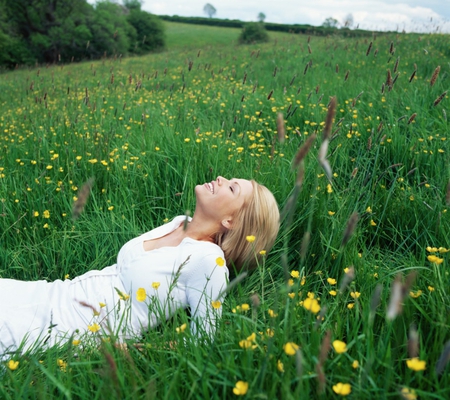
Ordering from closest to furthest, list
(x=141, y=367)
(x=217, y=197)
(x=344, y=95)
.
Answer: (x=141, y=367) → (x=217, y=197) → (x=344, y=95)

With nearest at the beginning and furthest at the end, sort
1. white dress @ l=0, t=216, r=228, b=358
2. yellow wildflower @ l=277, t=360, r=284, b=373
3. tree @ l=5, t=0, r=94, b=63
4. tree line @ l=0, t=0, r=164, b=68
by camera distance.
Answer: yellow wildflower @ l=277, t=360, r=284, b=373 < white dress @ l=0, t=216, r=228, b=358 < tree line @ l=0, t=0, r=164, b=68 < tree @ l=5, t=0, r=94, b=63

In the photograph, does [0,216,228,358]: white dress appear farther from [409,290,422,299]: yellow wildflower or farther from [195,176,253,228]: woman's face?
[409,290,422,299]: yellow wildflower

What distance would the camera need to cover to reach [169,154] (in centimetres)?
352

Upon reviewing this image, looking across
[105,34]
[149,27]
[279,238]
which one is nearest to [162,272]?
[279,238]

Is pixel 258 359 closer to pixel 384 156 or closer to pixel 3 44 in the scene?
pixel 384 156

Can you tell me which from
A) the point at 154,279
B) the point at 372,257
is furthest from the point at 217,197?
the point at 372,257

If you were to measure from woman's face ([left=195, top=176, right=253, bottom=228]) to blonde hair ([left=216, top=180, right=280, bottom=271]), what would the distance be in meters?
0.04

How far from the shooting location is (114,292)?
2.28 m

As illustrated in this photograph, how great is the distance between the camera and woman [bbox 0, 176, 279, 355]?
2143 millimetres

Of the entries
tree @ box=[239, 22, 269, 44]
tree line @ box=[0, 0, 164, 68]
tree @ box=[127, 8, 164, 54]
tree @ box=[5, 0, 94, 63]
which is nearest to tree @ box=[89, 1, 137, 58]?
tree line @ box=[0, 0, 164, 68]

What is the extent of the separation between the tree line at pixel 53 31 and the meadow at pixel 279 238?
971 inches

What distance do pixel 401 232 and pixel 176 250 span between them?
157cm

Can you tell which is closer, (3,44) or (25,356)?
(25,356)

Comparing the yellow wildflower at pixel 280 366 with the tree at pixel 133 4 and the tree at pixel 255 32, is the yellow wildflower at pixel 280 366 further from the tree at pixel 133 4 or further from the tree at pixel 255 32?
the tree at pixel 133 4
